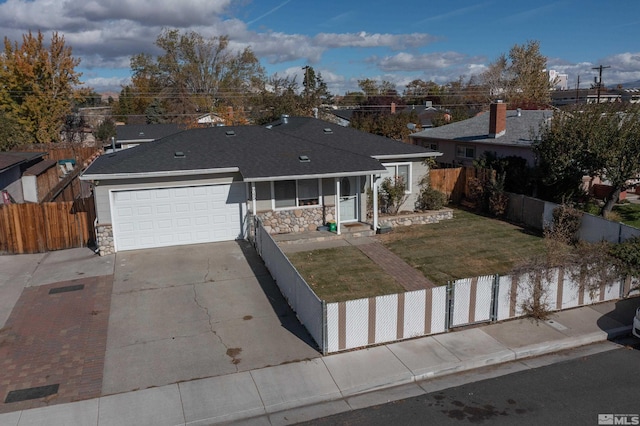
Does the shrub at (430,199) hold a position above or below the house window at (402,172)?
below

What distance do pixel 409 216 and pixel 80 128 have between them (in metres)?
52.1

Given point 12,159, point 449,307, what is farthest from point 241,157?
point 12,159

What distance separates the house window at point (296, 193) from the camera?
1939 centimetres

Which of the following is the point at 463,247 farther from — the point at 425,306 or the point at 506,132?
the point at 506,132

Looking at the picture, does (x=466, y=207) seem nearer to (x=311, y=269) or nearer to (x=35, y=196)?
(x=311, y=269)

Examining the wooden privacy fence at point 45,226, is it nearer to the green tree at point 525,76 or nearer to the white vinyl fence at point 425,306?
the white vinyl fence at point 425,306

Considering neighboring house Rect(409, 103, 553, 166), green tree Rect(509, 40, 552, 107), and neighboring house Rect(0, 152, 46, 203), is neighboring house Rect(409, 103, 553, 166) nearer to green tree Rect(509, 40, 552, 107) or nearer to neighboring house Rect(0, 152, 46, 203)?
neighboring house Rect(0, 152, 46, 203)

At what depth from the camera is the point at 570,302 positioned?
13.0 meters

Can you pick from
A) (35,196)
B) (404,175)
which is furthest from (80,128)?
(404,175)

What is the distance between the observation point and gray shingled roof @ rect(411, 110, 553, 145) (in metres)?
26.4

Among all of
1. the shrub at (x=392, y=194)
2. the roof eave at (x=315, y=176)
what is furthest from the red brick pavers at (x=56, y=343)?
the shrub at (x=392, y=194)

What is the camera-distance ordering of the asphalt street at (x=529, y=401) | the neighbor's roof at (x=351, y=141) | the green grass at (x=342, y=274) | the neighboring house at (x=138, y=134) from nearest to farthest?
the asphalt street at (x=529, y=401)
the green grass at (x=342, y=274)
the neighbor's roof at (x=351, y=141)
the neighboring house at (x=138, y=134)

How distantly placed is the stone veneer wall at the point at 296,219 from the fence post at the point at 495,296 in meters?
9.07

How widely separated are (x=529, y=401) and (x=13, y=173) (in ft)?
77.4
